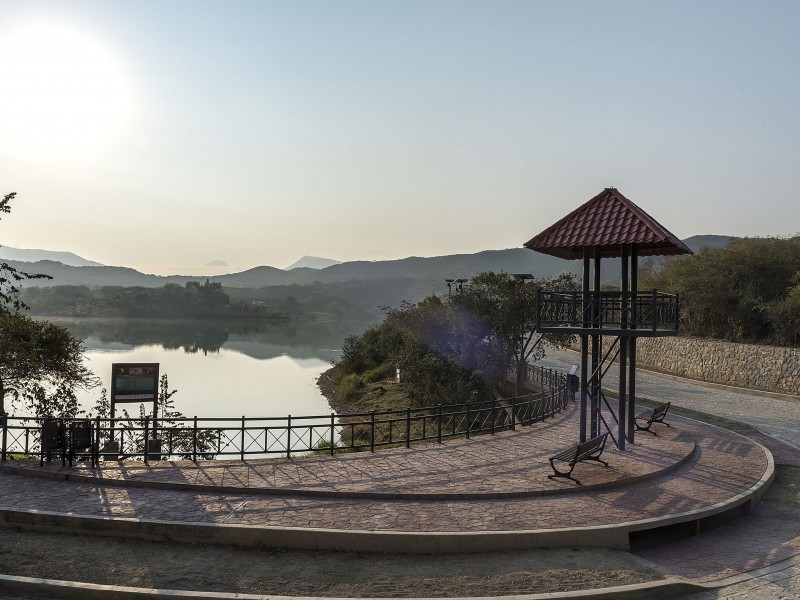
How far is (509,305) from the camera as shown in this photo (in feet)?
85.3

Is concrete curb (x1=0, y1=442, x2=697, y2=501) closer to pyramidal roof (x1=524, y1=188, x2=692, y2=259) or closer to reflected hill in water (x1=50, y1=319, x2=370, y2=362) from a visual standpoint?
pyramidal roof (x1=524, y1=188, x2=692, y2=259)

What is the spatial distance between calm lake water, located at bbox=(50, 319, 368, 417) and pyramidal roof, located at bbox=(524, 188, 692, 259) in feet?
84.0

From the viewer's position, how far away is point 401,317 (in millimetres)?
31812

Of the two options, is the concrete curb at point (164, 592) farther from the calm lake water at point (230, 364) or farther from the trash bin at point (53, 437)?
the calm lake water at point (230, 364)

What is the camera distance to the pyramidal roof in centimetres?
1248

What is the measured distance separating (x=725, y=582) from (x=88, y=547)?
8098 mm

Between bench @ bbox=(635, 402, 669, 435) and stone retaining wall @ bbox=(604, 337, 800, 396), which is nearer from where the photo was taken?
bench @ bbox=(635, 402, 669, 435)

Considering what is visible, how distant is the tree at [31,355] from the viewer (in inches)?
690

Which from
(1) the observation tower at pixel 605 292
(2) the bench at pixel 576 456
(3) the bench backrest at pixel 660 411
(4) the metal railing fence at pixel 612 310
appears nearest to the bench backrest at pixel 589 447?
(2) the bench at pixel 576 456

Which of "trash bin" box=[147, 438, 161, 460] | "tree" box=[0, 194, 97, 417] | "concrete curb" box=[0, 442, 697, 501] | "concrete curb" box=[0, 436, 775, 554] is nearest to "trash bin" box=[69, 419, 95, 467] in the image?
"concrete curb" box=[0, 442, 697, 501]

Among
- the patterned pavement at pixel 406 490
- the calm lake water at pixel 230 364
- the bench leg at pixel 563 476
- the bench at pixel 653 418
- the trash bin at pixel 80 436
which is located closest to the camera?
the patterned pavement at pixel 406 490

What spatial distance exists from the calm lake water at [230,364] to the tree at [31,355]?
12.3m

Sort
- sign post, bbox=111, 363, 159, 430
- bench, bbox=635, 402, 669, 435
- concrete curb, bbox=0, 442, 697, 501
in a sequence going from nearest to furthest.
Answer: concrete curb, bbox=0, 442, 697, 501 < sign post, bbox=111, 363, 159, 430 < bench, bbox=635, 402, 669, 435

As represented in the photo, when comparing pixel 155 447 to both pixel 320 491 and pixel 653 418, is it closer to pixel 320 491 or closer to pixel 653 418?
pixel 320 491
